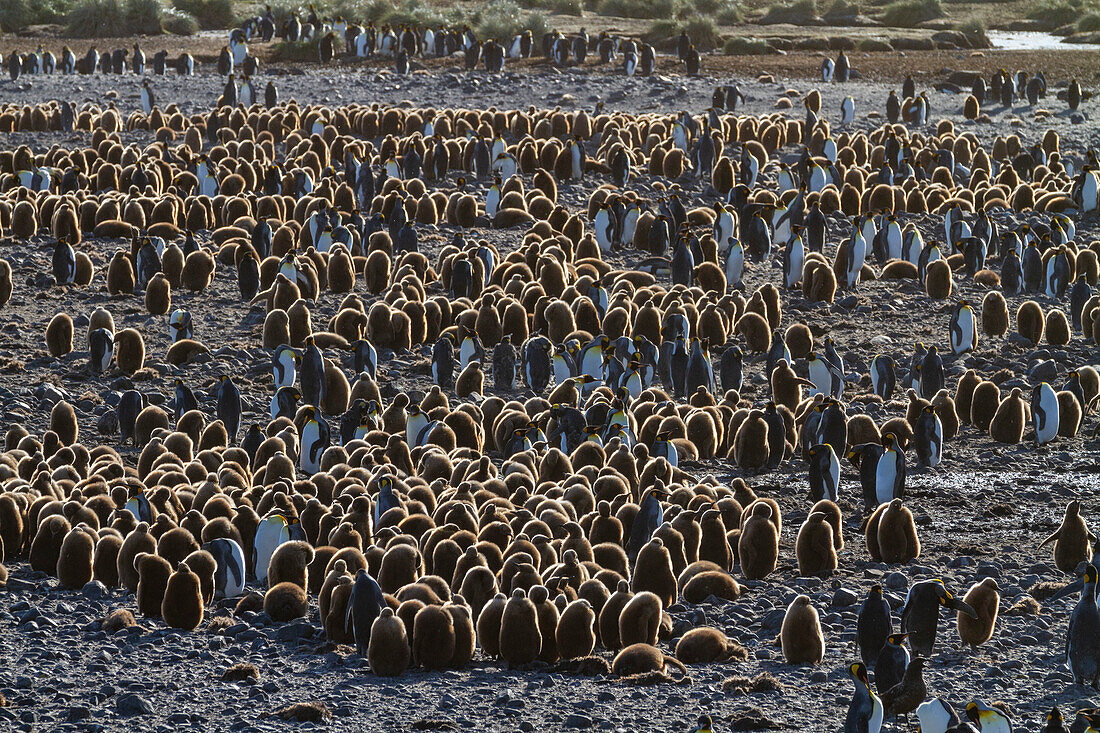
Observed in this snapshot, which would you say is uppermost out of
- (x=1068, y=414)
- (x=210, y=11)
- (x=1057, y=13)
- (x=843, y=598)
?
(x=1057, y=13)

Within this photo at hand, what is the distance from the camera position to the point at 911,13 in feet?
132

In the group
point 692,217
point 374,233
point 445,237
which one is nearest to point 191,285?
point 374,233

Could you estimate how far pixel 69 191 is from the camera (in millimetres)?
16516

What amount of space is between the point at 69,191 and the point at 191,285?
4218 mm

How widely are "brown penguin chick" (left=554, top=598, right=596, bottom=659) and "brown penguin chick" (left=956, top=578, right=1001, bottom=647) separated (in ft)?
6.25

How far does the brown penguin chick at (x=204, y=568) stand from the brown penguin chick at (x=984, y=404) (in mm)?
6470

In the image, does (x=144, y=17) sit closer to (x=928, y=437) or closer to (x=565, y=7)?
(x=565, y=7)

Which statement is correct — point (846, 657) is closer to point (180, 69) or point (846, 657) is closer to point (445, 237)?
point (445, 237)

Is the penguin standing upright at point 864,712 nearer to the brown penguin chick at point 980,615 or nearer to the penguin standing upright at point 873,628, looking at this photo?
the penguin standing upright at point 873,628

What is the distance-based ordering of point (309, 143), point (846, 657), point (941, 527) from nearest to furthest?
point (846, 657) < point (941, 527) < point (309, 143)

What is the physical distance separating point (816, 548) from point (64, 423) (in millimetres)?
5793

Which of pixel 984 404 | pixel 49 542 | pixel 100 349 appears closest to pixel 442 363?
pixel 100 349

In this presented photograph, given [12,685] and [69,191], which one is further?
[69,191]

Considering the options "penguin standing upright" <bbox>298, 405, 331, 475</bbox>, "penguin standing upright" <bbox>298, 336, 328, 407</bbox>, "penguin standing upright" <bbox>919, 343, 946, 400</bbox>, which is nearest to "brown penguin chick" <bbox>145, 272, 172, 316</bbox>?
"penguin standing upright" <bbox>298, 336, 328, 407</bbox>
